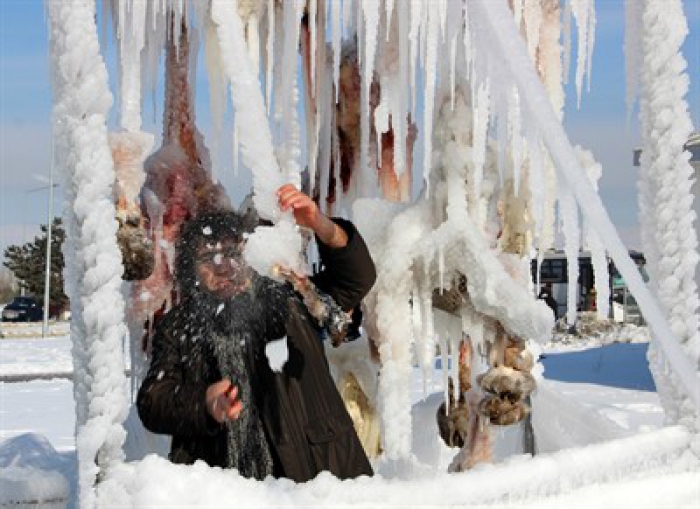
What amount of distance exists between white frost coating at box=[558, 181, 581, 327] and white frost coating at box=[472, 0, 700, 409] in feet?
0.15

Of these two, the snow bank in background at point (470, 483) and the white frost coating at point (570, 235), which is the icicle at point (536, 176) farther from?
the snow bank in background at point (470, 483)

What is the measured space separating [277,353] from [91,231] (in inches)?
42.5

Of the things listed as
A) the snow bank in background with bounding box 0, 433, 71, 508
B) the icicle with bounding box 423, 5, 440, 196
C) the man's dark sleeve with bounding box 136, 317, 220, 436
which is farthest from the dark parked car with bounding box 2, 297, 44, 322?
the icicle with bounding box 423, 5, 440, 196

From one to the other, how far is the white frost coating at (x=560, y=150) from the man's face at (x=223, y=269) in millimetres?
946

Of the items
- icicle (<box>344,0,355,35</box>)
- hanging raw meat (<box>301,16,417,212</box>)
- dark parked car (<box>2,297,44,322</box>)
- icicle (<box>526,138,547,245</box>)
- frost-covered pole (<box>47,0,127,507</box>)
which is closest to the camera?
frost-covered pole (<box>47,0,127,507</box>)

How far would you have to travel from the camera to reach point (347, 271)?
254 centimetres

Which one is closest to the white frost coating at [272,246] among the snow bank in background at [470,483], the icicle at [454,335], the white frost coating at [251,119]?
the white frost coating at [251,119]

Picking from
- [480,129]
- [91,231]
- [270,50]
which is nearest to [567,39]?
[480,129]

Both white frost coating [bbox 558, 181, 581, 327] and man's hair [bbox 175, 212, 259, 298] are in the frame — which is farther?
man's hair [bbox 175, 212, 259, 298]

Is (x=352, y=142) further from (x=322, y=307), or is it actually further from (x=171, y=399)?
(x=171, y=399)

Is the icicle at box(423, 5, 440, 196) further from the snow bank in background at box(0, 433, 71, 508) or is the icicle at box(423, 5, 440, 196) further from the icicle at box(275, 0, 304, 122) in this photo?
the snow bank in background at box(0, 433, 71, 508)

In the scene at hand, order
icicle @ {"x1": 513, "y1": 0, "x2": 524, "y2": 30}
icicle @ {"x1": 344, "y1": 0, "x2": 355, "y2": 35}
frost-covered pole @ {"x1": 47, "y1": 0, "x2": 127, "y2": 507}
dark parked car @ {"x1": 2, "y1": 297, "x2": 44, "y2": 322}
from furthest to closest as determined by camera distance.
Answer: dark parked car @ {"x1": 2, "y1": 297, "x2": 44, "y2": 322} → icicle @ {"x1": 513, "y1": 0, "x2": 524, "y2": 30} → icicle @ {"x1": 344, "y1": 0, "x2": 355, "y2": 35} → frost-covered pole @ {"x1": 47, "y1": 0, "x2": 127, "y2": 507}

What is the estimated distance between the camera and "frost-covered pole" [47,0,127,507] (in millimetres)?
1548

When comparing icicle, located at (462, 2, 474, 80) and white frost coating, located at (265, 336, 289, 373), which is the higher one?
icicle, located at (462, 2, 474, 80)
